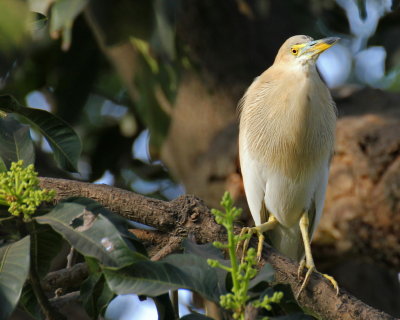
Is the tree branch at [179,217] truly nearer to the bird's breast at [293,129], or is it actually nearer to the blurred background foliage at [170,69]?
the bird's breast at [293,129]

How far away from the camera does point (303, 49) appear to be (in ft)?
8.79

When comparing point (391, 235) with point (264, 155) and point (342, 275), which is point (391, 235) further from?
point (264, 155)

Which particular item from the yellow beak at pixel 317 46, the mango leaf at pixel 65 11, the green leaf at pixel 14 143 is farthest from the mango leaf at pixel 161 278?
the mango leaf at pixel 65 11

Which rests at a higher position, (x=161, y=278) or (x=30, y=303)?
(x=161, y=278)

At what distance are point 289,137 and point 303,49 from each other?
33 cm

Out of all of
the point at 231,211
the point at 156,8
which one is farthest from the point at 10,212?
the point at 156,8

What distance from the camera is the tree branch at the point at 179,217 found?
5.90 feet

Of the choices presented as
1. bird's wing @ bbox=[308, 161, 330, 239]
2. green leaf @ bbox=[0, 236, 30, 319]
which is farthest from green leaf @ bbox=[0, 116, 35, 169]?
bird's wing @ bbox=[308, 161, 330, 239]

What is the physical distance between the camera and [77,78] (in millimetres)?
4277

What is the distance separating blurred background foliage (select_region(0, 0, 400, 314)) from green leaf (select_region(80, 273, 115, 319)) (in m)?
1.83

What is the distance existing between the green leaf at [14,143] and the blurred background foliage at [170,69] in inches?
61.5

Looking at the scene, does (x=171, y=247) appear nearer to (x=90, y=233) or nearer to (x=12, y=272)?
(x=90, y=233)

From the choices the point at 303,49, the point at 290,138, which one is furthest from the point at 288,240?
the point at 303,49

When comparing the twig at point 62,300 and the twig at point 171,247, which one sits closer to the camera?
the twig at point 62,300
